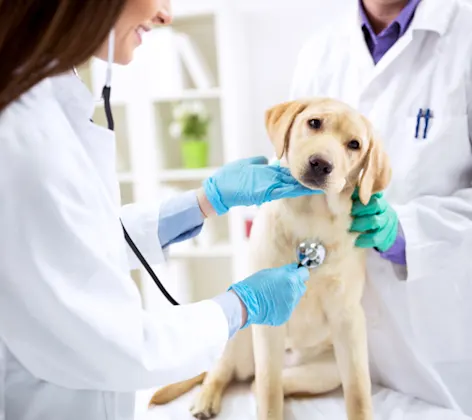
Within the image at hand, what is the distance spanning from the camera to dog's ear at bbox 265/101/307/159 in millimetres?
943

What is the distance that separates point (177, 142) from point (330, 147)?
6.87ft

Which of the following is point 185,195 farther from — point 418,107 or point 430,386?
point 430,386

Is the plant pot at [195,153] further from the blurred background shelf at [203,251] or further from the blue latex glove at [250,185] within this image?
the blue latex glove at [250,185]

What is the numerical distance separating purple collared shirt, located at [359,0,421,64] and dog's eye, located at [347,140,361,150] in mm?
384

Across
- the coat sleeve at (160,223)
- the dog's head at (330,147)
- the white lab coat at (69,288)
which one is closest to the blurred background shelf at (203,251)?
the coat sleeve at (160,223)

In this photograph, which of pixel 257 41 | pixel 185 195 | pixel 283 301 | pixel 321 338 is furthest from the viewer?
pixel 257 41

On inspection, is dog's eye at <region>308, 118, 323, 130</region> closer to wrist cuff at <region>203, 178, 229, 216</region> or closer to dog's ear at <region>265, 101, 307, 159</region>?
dog's ear at <region>265, 101, 307, 159</region>

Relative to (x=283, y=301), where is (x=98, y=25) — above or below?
above

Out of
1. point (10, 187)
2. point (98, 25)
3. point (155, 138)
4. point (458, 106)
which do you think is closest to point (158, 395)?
point (10, 187)

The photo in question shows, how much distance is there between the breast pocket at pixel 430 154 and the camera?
1.06 metres

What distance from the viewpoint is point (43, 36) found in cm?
65

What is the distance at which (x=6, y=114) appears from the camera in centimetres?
68

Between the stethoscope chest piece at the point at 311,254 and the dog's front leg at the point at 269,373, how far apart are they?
5.9 inches

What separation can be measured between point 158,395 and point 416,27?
967 mm
